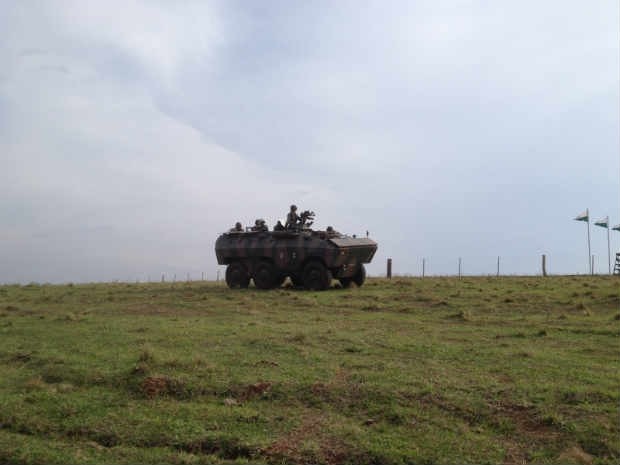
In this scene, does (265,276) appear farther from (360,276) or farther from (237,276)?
(360,276)

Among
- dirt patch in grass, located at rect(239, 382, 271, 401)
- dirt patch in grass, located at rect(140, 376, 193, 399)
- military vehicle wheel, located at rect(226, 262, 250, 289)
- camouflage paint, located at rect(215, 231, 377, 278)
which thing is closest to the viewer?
dirt patch in grass, located at rect(239, 382, 271, 401)

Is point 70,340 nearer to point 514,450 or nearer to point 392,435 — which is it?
point 392,435

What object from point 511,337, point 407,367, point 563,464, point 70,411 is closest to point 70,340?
point 70,411

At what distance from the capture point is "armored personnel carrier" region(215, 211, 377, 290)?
2202 cm

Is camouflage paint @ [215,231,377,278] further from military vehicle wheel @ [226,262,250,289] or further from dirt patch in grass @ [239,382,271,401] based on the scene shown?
dirt patch in grass @ [239,382,271,401]

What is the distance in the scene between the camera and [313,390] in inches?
317

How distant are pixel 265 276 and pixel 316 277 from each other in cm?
218

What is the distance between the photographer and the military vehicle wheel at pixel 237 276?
2402cm

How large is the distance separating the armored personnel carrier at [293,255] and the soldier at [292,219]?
0.08 metres

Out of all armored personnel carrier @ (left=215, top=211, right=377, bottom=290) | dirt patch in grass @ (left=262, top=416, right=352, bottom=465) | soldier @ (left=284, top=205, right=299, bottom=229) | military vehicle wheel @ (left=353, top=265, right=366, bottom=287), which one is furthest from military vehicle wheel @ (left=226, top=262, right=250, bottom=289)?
dirt patch in grass @ (left=262, top=416, right=352, bottom=465)

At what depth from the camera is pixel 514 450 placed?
20.6 ft

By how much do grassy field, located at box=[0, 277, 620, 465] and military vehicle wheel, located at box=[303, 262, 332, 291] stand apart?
701cm

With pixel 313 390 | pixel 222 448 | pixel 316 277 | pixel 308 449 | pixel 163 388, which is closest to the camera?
pixel 308 449

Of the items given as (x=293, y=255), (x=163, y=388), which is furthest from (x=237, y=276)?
(x=163, y=388)
